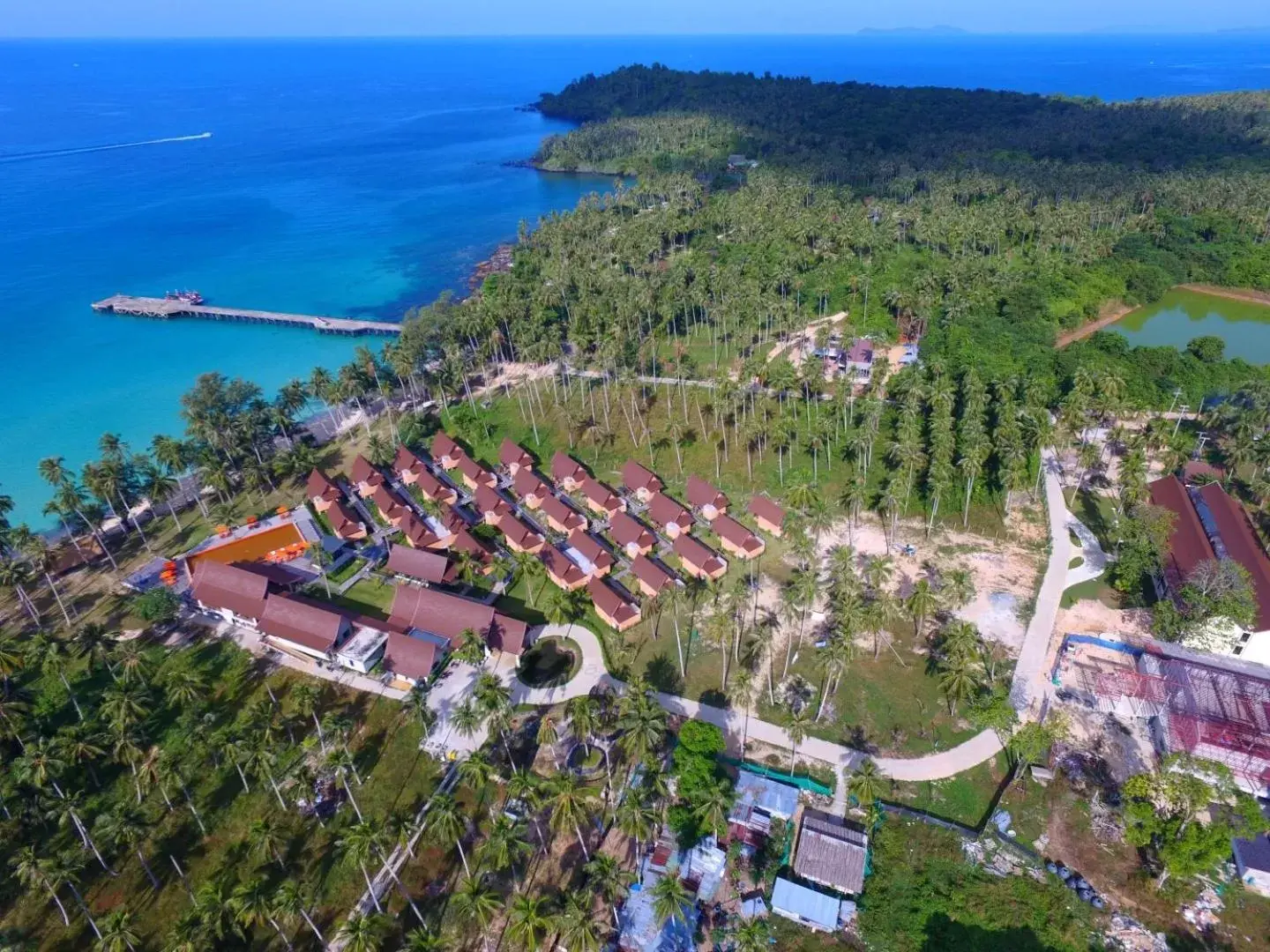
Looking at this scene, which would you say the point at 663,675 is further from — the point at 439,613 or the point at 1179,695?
the point at 1179,695

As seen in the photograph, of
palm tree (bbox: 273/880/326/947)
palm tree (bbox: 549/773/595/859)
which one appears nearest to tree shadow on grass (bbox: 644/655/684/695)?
palm tree (bbox: 549/773/595/859)

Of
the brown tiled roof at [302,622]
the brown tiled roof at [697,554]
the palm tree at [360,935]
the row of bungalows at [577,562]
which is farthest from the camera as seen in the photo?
the row of bungalows at [577,562]

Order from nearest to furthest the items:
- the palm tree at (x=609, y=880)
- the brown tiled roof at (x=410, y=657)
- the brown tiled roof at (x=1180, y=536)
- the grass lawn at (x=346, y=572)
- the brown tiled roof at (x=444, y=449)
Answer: the palm tree at (x=609, y=880)
the brown tiled roof at (x=410, y=657)
the brown tiled roof at (x=1180, y=536)
the grass lawn at (x=346, y=572)
the brown tiled roof at (x=444, y=449)

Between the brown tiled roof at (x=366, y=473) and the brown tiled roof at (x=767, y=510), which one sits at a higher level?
the brown tiled roof at (x=767, y=510)

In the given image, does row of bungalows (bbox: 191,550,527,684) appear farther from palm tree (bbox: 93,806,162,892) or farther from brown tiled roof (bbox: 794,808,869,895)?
brown tiled roof (bbox: 794,808,869,895)

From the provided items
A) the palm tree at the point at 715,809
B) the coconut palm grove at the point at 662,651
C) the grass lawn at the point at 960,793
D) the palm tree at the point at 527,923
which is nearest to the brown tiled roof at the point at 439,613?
the coconut palm grove at the point at 662,651

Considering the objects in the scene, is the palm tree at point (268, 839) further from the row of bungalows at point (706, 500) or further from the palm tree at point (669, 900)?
the row of bungalows at point (706, 500)

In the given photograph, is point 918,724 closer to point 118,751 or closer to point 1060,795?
point 1060,795
